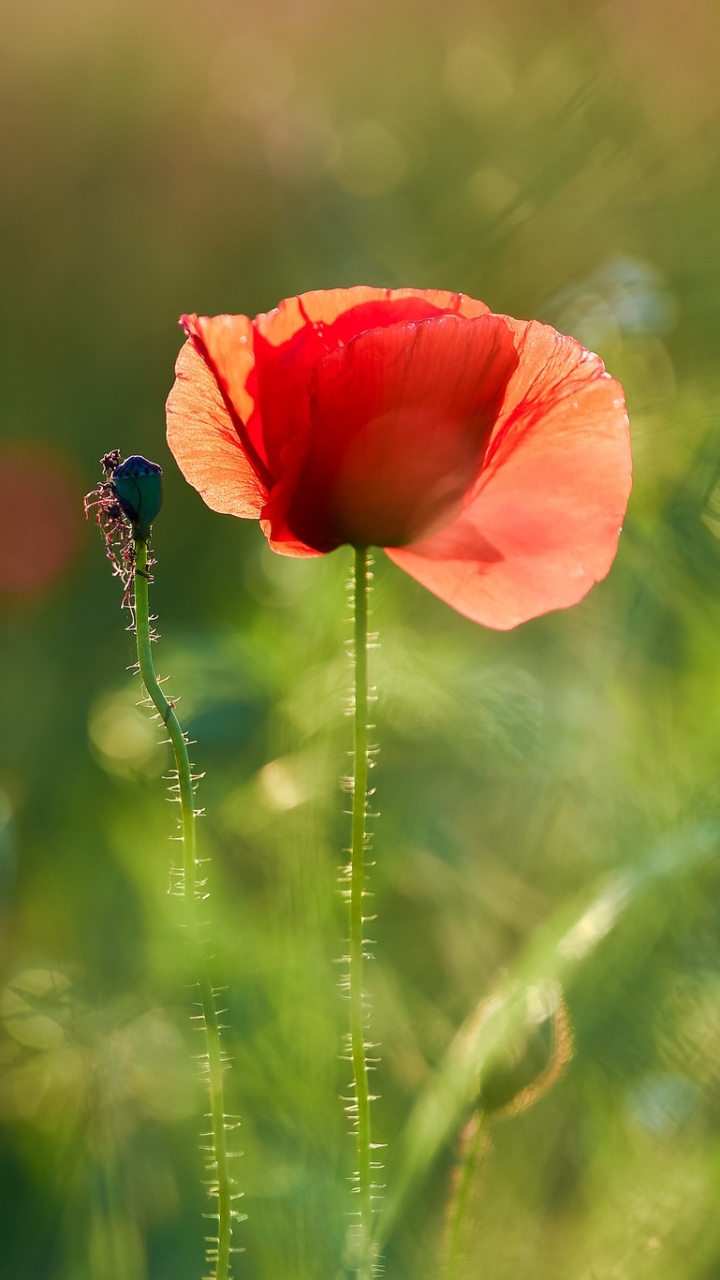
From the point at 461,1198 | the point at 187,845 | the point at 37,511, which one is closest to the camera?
the point at 187,845

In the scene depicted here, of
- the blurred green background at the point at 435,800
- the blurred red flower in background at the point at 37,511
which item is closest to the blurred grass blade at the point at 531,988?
Result: the blurred green background at the point at 435,800

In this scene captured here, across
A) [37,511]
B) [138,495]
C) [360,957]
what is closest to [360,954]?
[360,957]

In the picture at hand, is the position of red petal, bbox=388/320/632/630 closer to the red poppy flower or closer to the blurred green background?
the red poppy flower

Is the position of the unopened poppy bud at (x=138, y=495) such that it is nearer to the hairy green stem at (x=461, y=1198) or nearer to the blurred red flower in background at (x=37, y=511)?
the hairy green stem at (x=461, y=1198)

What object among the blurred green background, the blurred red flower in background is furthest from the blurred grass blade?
the blurred red flower in background

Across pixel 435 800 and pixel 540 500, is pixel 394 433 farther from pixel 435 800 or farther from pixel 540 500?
pixel 435 800

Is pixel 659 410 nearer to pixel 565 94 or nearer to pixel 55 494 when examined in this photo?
pixel 565 94
